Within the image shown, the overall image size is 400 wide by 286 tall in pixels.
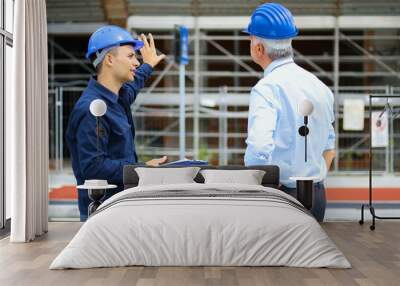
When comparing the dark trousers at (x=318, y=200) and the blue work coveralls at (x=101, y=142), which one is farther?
the blue work coveralls at (x=101, y=142)

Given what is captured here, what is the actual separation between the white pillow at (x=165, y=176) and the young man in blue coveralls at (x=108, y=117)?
0.33 m

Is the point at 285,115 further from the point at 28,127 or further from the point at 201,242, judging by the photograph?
the point at 28,127

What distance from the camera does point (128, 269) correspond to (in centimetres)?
373

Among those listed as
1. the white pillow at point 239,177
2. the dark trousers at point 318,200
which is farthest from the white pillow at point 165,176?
the dark trousers at point 318,200

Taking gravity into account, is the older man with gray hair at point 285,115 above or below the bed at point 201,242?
above

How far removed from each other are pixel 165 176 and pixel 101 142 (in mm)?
640

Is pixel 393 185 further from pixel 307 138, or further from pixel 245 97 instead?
pixel 307 138

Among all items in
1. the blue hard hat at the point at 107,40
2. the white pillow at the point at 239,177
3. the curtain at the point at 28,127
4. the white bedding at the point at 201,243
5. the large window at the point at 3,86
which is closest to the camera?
the white bedding at the point at 201,243

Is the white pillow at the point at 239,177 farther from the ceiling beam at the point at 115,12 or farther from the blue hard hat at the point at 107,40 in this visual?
the ceiling beam at the point at 115,12

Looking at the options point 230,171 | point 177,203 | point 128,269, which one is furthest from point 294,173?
point 128,269

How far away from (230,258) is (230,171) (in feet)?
4.83

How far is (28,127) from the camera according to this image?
5.08 metres

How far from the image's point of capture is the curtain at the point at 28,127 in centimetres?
500

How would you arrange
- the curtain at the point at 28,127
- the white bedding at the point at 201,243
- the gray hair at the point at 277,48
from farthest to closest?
the gray hair at the point at 277,48 → the curtain at the point at 28,127 → the white bedding at the point at 201,243
